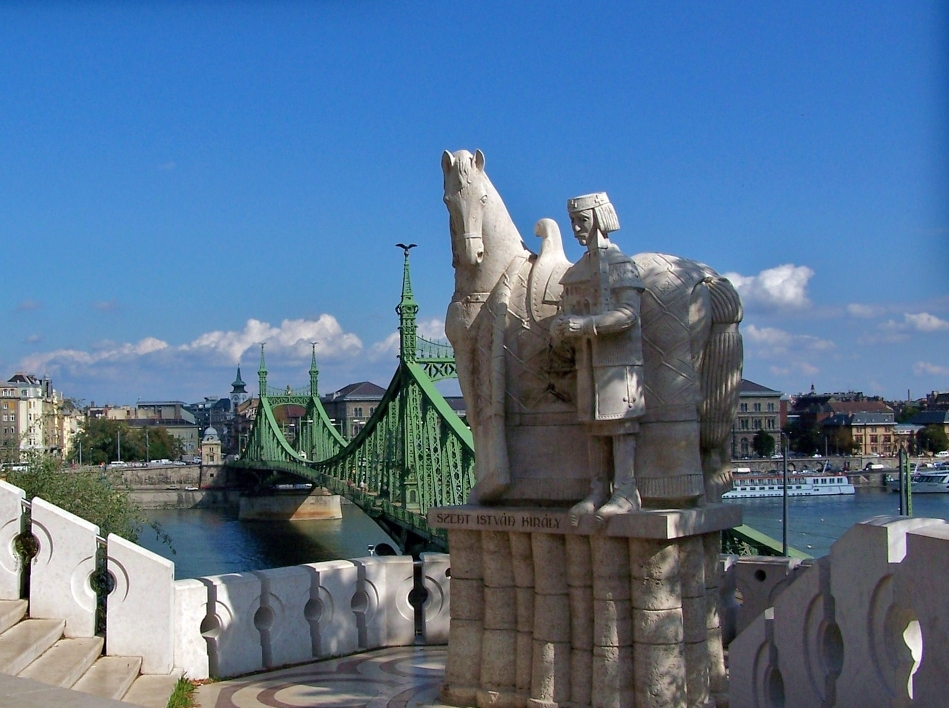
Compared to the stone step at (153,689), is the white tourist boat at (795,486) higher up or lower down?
lower down

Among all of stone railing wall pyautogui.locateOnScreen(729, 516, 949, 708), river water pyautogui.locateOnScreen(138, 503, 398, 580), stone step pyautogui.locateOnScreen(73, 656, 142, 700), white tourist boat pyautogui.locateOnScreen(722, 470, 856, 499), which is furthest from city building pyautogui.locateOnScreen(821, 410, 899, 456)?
stone railing wall pyautogui.locateOnScreen(729, 516, 949, 708)

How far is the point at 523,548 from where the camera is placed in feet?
23.0

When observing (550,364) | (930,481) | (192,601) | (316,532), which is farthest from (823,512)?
(550,364)

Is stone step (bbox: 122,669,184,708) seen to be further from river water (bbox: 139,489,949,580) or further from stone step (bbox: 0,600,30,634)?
river water (bbox: 139,489,949,580)

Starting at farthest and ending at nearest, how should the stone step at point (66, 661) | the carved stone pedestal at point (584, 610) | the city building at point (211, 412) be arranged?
the city building at point (211, 412) < the stone step at point (66, 661) < the carved stone pedestal at point (584, 610)

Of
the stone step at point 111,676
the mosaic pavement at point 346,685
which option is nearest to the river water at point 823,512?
the mosaic pavement at point 346,685

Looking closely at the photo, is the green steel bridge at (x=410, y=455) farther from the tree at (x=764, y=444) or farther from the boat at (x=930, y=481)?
the tree at (x=764, y=444)

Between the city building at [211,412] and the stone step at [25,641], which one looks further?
the city building at [211,412]

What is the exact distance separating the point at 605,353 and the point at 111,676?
3674 mm

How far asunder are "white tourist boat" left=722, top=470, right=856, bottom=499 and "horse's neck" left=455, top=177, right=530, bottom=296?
54.7 metres

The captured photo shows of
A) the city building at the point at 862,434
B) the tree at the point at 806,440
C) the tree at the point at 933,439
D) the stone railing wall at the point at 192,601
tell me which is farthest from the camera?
the tree at the point at 806,440

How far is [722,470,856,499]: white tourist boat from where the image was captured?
205ft

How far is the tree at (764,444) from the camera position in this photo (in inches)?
3095

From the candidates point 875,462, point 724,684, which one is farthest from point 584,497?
point 875,462
